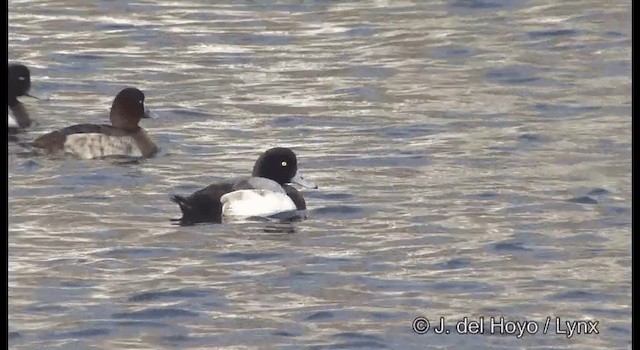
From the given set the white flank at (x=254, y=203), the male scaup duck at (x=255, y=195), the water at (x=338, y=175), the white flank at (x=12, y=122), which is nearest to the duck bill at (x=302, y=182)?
the male scaup duck at (x=255, y=195)

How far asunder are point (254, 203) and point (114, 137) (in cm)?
233

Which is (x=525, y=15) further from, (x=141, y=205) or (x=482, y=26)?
(x=141, y=205)

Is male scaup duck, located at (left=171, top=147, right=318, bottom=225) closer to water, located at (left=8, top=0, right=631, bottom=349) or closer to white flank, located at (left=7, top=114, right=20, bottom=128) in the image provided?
water, located at (left=8, top=0, right=631, bottom=349)

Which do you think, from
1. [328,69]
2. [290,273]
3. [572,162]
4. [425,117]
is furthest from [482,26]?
[290,273]

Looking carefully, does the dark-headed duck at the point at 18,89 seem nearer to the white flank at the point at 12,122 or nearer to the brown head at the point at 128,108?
the white flank at the point at 12,122

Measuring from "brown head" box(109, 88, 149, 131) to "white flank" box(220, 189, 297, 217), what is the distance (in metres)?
2.73

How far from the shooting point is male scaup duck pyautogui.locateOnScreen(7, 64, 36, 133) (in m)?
15.9

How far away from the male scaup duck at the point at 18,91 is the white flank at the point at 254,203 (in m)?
3.55

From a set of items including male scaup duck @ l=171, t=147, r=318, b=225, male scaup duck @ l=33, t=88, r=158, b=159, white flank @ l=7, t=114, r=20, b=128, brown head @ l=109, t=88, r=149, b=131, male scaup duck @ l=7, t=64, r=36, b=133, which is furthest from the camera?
male scaup duck @ l=7, t=64, r=36, b=133

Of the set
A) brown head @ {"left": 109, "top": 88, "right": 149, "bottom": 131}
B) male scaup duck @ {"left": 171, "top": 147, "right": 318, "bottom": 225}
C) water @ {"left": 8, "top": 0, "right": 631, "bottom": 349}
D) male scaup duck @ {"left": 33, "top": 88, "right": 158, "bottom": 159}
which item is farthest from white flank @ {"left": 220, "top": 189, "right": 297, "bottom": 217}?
brown head @ {"left": 109, "top": 88, "right": 149, "bottom": 131}

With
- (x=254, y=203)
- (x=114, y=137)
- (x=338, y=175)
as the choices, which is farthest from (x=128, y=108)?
(x=254, y=203)

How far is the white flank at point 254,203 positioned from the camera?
12588 millimetres

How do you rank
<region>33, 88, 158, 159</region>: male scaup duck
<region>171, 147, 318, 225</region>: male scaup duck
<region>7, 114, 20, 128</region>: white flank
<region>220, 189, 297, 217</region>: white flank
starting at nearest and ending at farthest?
<region>171, 147, 318, 225</region>: male scaup duck → <region>220, 189, 297, 217</region>: white flank → <region>33, 88, 158, 159</region>: male scaup duck → <region>7, 114, 20, 128</region>: white flank

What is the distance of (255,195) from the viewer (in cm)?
1280
